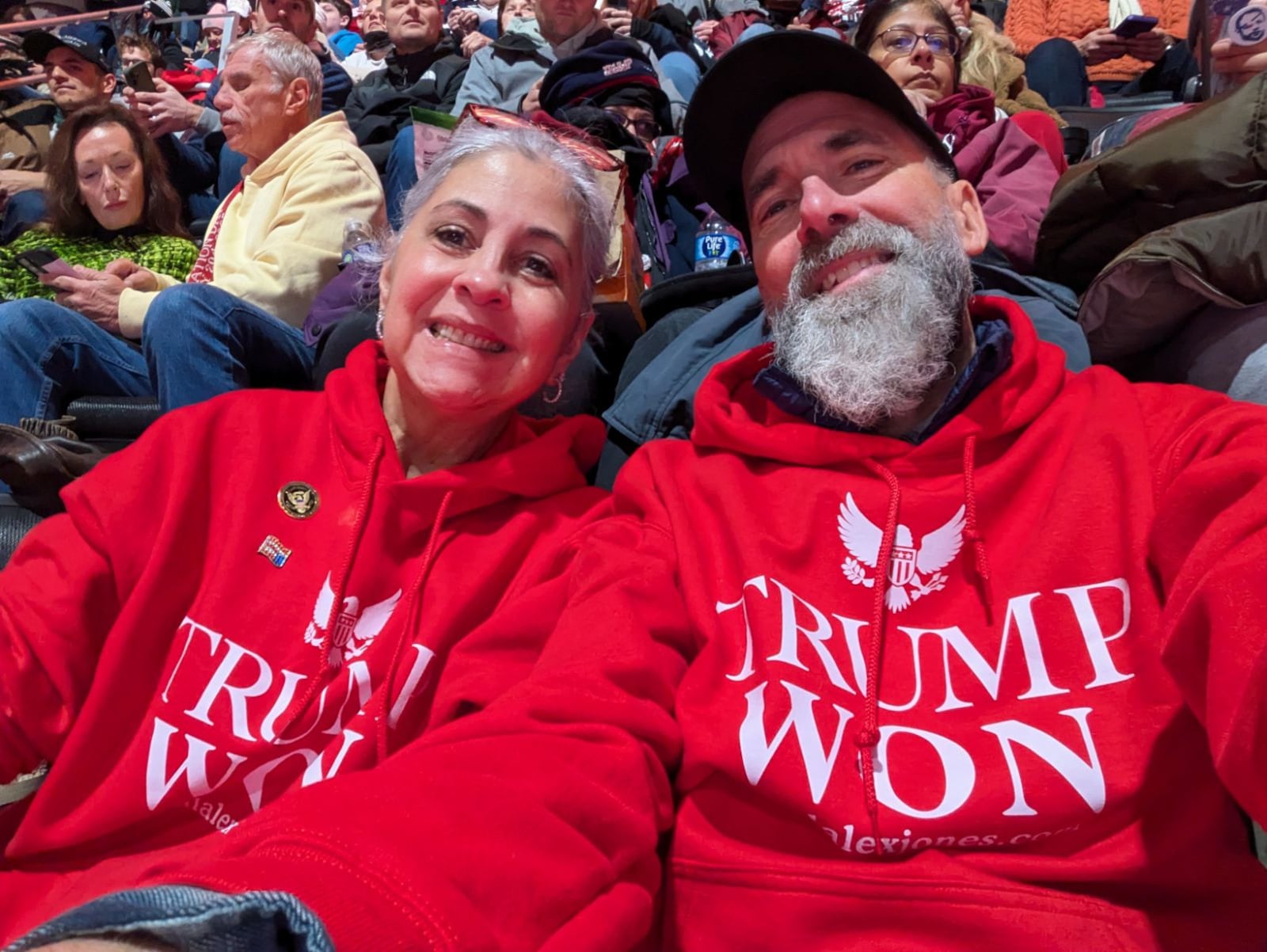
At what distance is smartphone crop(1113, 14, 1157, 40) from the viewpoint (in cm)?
474

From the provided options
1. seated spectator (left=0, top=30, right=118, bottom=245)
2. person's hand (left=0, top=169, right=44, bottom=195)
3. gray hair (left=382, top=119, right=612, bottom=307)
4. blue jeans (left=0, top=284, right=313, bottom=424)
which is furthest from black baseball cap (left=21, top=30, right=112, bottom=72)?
gray hair (left=382, top=119, right=612, bottom=307)

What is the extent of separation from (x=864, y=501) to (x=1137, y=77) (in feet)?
16.6

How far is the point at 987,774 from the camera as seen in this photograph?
1.12 metres

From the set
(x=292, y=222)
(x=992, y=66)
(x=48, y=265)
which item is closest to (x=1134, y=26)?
(x=992, y=66)

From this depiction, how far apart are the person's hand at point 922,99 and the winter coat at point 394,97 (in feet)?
7.63

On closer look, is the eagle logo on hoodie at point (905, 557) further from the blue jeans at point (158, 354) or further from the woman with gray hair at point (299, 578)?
the blue jeans at point (158, 354)

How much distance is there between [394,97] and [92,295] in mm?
2370

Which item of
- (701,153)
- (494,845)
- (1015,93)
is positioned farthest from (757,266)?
(1015,93)

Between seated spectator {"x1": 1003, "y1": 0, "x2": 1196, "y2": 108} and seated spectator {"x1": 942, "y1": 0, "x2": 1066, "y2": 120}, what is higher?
seated spectator {"x1": 942, "y1": 0, "x2": 1066, "y2": 120}

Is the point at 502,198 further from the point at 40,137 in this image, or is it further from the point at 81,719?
the point at 40,137

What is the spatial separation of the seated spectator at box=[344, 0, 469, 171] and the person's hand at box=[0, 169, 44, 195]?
161 centimetres

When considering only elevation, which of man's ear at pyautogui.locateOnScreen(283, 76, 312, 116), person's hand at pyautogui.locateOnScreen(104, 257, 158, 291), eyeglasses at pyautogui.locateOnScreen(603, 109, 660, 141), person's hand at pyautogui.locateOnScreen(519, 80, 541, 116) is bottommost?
person's hand at pyautogui.locateOnScreen(104, 257, 158, 291)

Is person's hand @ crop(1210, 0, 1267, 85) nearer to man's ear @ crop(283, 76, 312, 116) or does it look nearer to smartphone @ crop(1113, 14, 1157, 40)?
smartphone @ crop(1113, 14, 1157, 40)

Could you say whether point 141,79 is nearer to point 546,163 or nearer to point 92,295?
point 92,295
